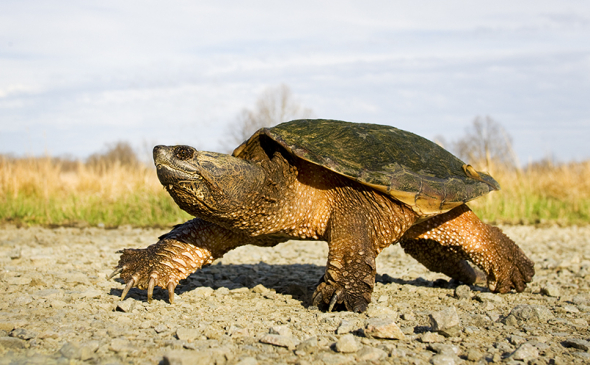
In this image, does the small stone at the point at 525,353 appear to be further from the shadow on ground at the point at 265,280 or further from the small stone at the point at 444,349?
the shadow on ground at the point at 265,280

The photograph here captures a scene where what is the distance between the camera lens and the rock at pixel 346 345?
2.18 m

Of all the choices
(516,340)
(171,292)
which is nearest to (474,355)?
(516,340)

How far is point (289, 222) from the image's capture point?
3.12 metres

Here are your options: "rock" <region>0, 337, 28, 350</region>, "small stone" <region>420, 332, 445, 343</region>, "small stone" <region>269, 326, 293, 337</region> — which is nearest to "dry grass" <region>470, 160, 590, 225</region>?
"small stone" <region>420, 332, 445, 343</region>

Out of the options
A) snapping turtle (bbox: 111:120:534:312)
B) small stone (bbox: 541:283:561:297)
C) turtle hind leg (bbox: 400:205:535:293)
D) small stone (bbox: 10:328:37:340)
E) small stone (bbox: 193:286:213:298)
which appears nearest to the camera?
small stone (bbox: 10:328:37:340)

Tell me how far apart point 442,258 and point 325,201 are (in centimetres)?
136

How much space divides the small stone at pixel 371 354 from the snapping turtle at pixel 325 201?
2.25ft

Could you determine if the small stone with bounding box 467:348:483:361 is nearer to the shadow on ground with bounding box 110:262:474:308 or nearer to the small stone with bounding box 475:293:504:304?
the shadow on ground with bounding box 110:262:474:308

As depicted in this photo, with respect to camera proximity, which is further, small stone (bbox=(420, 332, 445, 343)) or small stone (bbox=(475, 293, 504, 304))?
small stone (bbox=(475, 293, 504, 304))

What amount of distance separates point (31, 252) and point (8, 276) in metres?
0.98

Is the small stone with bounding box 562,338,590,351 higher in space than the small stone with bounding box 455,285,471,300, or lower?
higher

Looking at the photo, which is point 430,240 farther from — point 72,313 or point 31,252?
point 31,252

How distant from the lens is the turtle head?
265cm

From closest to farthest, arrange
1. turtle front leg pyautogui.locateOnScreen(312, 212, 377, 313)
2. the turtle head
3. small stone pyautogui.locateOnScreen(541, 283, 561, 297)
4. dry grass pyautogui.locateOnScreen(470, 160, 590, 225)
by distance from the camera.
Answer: the turtle head < turtle front leg pyautogui.locateOnScreen(312, 212, 377, 313) < small stone pyautogui.locateOnScreen(541, 283, 561, 297) < dry grass pyautogui.locateOnScreen(470, 160, 590, 225)
